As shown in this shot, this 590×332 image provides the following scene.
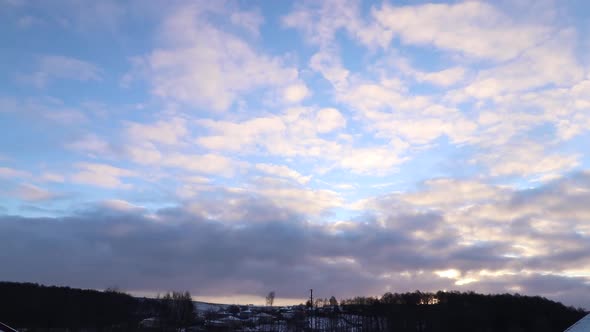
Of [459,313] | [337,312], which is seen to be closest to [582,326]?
[459,313]

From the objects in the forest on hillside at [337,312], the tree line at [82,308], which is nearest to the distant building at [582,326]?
the forest on hillside at [337,312]

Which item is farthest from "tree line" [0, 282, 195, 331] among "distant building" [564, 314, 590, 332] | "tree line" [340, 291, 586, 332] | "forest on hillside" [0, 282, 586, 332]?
"distant building" [564, 314, 590, 332]

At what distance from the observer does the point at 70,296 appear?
142875mm

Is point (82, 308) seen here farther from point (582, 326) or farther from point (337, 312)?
point (582, 326)

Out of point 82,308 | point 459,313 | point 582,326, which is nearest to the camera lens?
point 582,326

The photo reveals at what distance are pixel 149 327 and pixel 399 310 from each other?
64376mm

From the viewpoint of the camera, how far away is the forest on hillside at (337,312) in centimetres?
11169

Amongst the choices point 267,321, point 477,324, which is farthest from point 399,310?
point 267,321

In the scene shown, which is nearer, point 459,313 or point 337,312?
point 459,313

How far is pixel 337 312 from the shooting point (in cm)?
14138

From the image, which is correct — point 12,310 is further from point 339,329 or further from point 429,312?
point 429,312

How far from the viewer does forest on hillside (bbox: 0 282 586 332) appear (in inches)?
4397

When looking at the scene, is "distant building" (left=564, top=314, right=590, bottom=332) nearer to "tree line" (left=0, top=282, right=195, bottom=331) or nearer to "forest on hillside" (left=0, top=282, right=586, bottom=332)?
"forest on hillside" (left=0, top=282, right=586, bottom=332)

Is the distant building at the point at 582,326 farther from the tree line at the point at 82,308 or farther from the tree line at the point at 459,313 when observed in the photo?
the tree line at the point at 82,308
